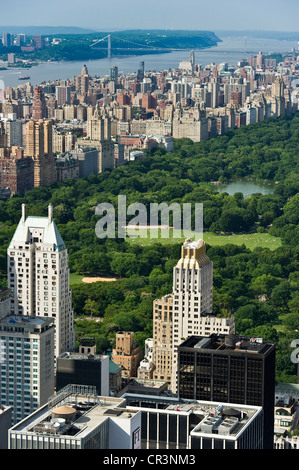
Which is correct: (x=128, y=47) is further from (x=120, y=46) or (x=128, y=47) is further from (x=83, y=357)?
(x=83, y=357)

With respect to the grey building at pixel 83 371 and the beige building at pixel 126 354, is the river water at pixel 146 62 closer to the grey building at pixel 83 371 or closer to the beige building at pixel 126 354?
the beige building at pixel 126 354

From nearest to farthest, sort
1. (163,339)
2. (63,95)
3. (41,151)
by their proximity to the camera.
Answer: (163,339) → (41,151) → (63,95)

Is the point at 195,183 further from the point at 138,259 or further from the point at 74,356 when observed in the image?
the point at 74,356

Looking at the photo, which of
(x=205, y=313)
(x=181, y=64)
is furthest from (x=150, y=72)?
(x=205, y=313)

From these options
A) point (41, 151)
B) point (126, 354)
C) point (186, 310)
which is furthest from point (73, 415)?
point (41, 151)

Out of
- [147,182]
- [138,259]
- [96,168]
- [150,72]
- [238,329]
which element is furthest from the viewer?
[150,72]

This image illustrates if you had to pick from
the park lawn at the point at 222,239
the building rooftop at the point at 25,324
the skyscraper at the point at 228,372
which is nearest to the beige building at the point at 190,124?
the park lawn at the point at 222,239
